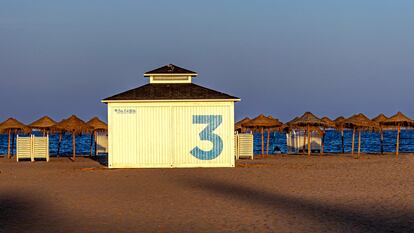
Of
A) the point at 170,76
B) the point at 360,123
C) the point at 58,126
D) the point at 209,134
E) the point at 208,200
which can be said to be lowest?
the point at 208,200

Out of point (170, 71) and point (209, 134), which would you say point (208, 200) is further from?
point (170, 71)

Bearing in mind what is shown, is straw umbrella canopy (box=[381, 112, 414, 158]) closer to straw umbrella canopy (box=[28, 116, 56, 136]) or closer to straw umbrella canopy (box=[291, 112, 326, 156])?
straw umbrella canopy (box=[291, 112, 326, 156])

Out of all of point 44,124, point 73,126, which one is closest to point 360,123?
point 73,126

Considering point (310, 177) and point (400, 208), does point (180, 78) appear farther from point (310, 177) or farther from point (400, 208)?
point (400, 208)

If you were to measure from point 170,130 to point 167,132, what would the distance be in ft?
0.44

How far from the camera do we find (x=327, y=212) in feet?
38.3

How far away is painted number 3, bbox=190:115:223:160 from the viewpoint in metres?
22.7

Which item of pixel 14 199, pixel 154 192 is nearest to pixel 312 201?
pixel 154 192

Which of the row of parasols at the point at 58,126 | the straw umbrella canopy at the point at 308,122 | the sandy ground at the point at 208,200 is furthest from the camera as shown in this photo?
the straw umbrella canopy at the point at 308,122

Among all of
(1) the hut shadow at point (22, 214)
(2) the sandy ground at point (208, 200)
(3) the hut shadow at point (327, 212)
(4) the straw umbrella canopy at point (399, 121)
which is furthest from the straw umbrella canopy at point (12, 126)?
(4) the straw umbrella canopy at point (399, 121)

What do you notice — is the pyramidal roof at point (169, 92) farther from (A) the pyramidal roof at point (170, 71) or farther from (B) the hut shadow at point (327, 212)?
(B) the hut shadow at point (327, 212)

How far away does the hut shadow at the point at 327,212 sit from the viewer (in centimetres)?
1002

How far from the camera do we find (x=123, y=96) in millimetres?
22859

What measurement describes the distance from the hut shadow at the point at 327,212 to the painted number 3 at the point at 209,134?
21.4 ft
